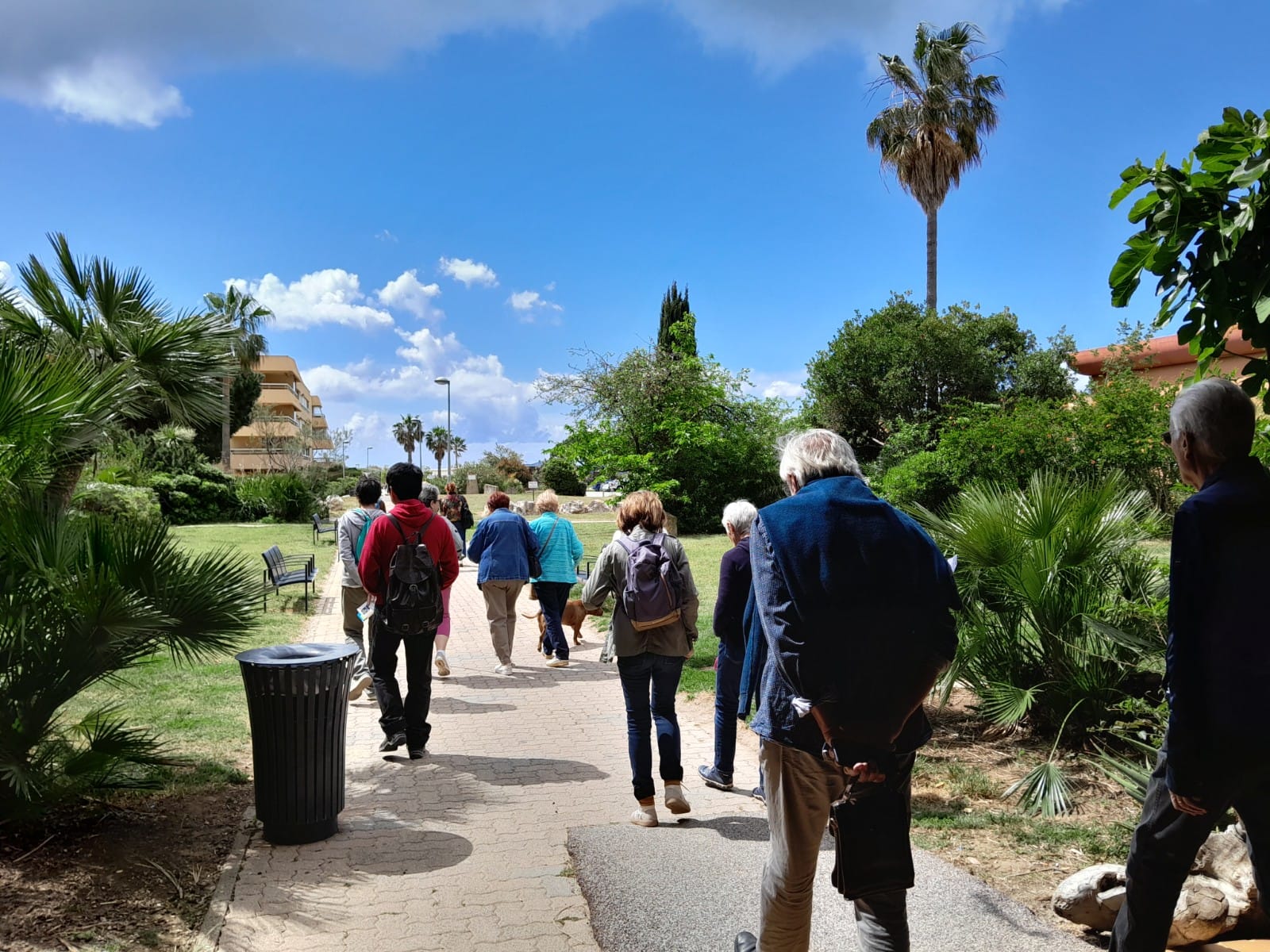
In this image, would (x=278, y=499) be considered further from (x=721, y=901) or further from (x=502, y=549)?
(x=721, y=901)

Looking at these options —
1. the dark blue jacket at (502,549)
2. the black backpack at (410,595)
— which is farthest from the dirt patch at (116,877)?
the dark blue jacket at (502,549)

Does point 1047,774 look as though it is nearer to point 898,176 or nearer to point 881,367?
point 881,367

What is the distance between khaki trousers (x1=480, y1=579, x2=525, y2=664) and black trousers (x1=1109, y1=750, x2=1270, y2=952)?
7116 millimetres

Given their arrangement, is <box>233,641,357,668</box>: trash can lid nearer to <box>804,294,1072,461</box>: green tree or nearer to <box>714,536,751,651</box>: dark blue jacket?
<box>714,536,751,651</box>: dark blue jacket

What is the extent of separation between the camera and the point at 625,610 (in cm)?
531

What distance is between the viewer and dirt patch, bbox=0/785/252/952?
152 inches

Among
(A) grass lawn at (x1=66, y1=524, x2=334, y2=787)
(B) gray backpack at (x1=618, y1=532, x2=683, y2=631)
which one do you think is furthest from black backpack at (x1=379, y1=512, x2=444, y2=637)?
(B) gray backpack at (x1=618, y1=532, x2=683, y2=631)

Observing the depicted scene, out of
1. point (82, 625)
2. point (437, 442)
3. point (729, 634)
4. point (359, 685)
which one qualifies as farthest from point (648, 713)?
point (437, 442)

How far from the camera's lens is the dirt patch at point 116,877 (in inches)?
152

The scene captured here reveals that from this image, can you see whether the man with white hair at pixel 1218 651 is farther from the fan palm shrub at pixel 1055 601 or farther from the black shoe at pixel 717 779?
the black shoe at pixel 717 779

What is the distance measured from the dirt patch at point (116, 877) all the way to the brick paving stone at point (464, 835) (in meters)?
0.23

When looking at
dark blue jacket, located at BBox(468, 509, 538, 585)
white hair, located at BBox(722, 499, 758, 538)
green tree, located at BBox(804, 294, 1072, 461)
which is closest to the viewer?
white hair, located at BBox(722, 499, 758, 538)

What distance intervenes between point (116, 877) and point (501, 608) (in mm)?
5464

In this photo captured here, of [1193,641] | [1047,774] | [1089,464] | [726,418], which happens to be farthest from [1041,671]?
[726,418]
